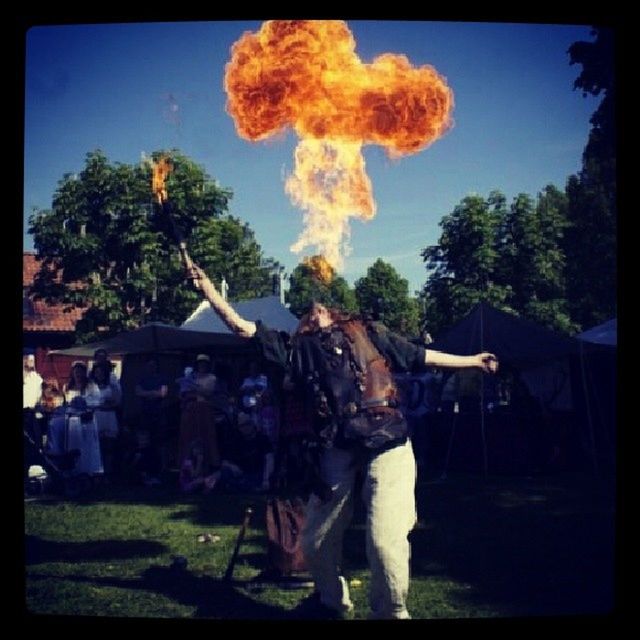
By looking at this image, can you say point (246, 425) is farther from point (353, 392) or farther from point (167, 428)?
point (353, 392)

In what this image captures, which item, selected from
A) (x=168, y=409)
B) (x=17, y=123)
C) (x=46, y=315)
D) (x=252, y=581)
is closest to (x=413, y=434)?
(x=252, y=581)

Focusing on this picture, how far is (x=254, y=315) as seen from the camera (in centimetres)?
559

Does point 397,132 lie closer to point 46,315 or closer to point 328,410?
point 328,410

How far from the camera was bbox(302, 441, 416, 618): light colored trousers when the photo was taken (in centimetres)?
482

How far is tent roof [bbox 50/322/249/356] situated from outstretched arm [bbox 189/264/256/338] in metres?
0.95

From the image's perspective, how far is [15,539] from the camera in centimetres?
519

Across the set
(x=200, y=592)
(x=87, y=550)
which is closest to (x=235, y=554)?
(x=200, y=592)

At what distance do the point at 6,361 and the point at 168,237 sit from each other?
128cm

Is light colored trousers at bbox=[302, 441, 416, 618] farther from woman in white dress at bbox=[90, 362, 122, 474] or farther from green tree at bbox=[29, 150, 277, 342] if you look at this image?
woman in white dress at bbox=[90, 362, 122, 474]

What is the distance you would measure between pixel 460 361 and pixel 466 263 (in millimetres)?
746

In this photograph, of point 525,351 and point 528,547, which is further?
point 525,351

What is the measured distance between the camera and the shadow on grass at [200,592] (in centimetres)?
504

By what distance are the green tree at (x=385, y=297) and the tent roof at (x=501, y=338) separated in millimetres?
430

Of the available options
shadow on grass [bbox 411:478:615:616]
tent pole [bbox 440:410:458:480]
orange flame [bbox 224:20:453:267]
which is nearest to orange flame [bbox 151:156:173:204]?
orange flame [bbox 224:20:453:267]
